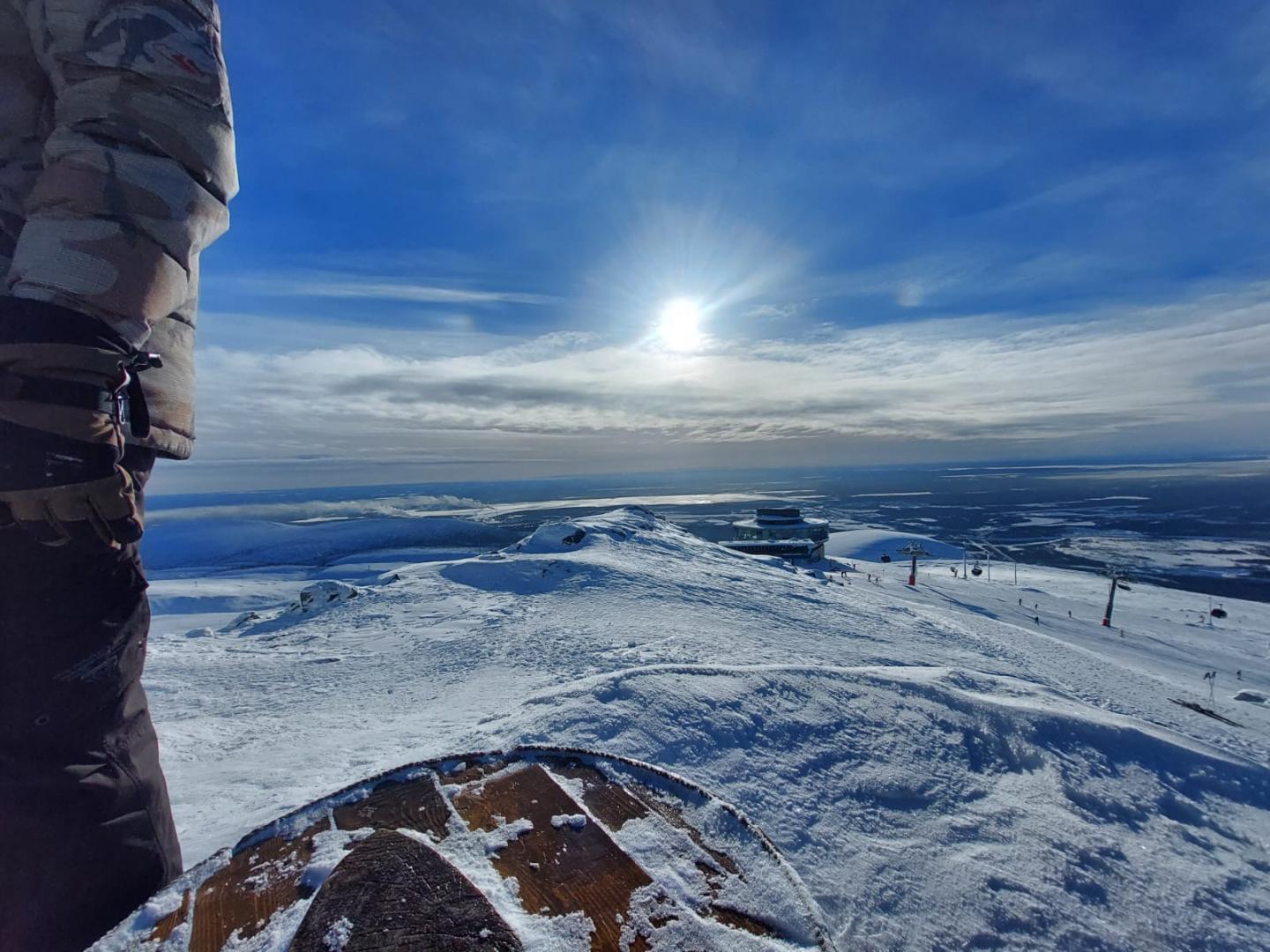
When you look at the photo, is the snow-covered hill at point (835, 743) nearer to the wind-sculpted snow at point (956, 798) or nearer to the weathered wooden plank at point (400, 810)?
the wind-sculpted snow at point (956, 798)

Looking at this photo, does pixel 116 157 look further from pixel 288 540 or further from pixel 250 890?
pixel 288 540

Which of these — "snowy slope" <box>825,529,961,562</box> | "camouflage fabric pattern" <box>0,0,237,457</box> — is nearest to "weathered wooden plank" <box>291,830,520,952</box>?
"camouflage fabric pattern" <box>0,0,237,457</box>

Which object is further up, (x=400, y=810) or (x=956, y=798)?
(x=400, y=810)

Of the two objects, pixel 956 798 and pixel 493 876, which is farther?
pixel 956 798

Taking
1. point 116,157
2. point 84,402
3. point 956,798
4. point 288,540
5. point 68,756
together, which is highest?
point 116,157

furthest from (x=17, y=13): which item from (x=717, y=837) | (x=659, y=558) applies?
(x=659, y=558)

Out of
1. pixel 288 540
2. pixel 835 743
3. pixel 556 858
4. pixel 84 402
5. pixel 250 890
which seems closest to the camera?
pixel 84 402

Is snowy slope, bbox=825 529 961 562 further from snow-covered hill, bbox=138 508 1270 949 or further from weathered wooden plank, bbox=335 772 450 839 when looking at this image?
weathered wooden plank, bbox=335 772 450 839

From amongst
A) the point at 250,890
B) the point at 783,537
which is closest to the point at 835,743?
the point at 250,890

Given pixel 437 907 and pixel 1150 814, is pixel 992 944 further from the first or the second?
pixel 437 907
